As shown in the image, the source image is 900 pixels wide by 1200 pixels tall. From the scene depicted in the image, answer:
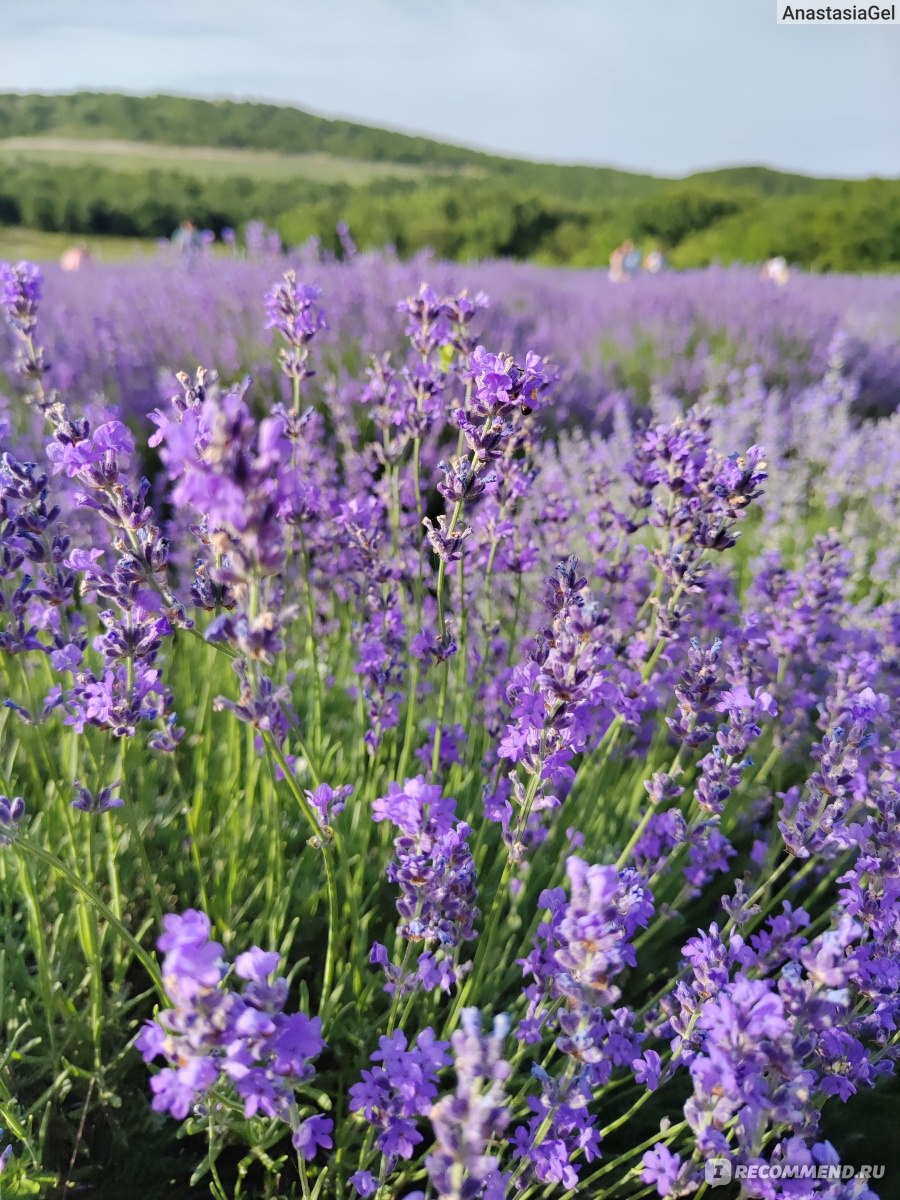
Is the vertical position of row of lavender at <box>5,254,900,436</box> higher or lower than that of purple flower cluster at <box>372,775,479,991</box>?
higher

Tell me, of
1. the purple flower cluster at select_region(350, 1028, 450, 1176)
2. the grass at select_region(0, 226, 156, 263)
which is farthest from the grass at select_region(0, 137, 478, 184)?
the purple flower cluster at select_region(350, 1028, 450, 1176)

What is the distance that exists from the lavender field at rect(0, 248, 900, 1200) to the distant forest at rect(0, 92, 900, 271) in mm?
17608

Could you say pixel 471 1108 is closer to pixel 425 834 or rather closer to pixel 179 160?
pixel 425 834

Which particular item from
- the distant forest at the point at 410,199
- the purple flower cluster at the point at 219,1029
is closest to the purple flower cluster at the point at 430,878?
the purple flower cluster at the point at 219,1029

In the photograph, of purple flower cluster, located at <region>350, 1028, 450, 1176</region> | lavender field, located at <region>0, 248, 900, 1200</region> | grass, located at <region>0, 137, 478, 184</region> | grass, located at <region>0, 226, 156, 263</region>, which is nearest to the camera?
A: lavender field, located at <region>0, 248, 900, 1200</region>

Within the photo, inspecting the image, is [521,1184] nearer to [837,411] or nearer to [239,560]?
[239,560]

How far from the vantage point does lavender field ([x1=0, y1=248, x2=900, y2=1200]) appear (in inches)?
35.2

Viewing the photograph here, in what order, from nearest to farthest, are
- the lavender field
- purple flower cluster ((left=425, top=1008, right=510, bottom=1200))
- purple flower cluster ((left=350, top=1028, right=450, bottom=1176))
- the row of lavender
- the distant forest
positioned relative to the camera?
purple flower cluster ((left=425, top=1008, right=510, bottom=1200)) → the lavender field → purple flower cluster ((left=350, top=1028, right=450, bottom=1176)) → the row of lavender → the distant forest

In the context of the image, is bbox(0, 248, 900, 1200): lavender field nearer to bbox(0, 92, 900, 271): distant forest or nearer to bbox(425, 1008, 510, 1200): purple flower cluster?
bbox(425, 1008, 510, 1200): purple flower cluster

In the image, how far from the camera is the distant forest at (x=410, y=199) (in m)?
21.0

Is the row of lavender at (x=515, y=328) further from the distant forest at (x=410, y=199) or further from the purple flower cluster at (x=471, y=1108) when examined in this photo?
the distant forest at (x=410, y=199)

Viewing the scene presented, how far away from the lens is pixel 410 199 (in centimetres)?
2509

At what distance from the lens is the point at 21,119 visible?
111 ft

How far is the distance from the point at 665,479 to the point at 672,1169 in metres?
1.09
